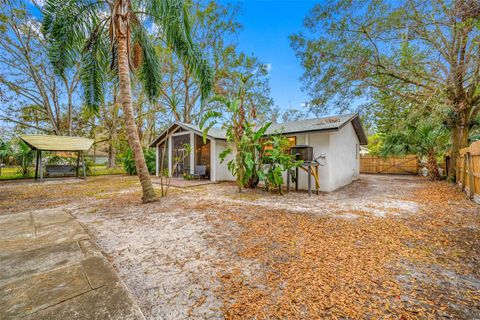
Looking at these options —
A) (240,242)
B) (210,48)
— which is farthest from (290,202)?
(210,48)

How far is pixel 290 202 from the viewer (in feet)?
20.7

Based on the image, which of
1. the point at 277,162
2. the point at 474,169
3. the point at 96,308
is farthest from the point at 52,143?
the point at 474,169

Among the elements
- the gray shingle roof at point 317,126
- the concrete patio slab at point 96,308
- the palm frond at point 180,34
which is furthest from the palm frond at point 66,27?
the concrete patio slab at point 96,308

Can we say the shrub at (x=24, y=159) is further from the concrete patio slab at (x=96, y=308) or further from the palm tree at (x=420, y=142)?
the palm tree at (x=420, y=142)

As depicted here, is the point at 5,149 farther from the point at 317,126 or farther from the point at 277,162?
the point at 317,126

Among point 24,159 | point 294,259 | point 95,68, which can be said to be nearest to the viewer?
point 294,259

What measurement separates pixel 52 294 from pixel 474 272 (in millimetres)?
4788

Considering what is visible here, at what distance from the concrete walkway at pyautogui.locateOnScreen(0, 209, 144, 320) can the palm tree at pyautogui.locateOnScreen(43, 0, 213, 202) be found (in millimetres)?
2917

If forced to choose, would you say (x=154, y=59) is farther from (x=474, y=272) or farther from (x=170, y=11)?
(x=474, y=272)

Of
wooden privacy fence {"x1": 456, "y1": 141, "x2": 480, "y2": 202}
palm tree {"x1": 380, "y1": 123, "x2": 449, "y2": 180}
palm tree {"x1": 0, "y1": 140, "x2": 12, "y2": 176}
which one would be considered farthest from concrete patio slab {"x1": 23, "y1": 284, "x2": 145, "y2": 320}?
palm tree {"x1": 0, "y1": 140, "x2": 12, "y2": 176}

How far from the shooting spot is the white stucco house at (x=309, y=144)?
8.41 meters

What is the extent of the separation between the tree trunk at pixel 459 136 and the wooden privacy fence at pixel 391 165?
5.32 m

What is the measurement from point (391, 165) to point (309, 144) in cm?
1204

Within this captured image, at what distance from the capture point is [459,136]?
942cm
